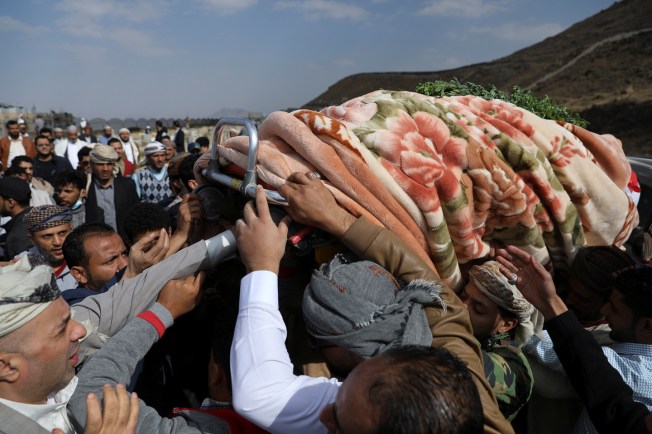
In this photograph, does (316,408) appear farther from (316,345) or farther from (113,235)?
(113,235)

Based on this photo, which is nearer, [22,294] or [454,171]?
[22,294]

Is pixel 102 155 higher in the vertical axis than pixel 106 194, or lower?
higher

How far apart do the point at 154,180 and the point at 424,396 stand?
234 inches

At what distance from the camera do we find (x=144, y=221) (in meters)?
2.94

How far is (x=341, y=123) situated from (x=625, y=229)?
1.39 m

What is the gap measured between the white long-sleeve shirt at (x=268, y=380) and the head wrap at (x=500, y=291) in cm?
Answer: 80

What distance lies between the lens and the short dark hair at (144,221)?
2920mm

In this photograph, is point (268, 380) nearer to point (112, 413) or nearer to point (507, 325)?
point (112, 413)

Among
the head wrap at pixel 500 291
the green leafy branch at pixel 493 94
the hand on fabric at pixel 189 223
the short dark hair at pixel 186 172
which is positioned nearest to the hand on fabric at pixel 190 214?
the hand on fabric at pixel 189 223

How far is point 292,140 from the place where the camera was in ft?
5.60

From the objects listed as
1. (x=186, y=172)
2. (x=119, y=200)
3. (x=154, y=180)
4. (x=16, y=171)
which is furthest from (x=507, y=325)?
(x=16, y=171)

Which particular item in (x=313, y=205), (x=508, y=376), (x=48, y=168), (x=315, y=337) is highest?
(x=313, y=205)

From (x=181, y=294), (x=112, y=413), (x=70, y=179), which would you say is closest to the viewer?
(x=112, y=413)

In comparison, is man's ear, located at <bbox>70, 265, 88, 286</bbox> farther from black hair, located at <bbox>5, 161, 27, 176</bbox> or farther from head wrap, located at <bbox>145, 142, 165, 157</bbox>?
black hair, located at <bbox>5, 161, 27, 176</bbox>
